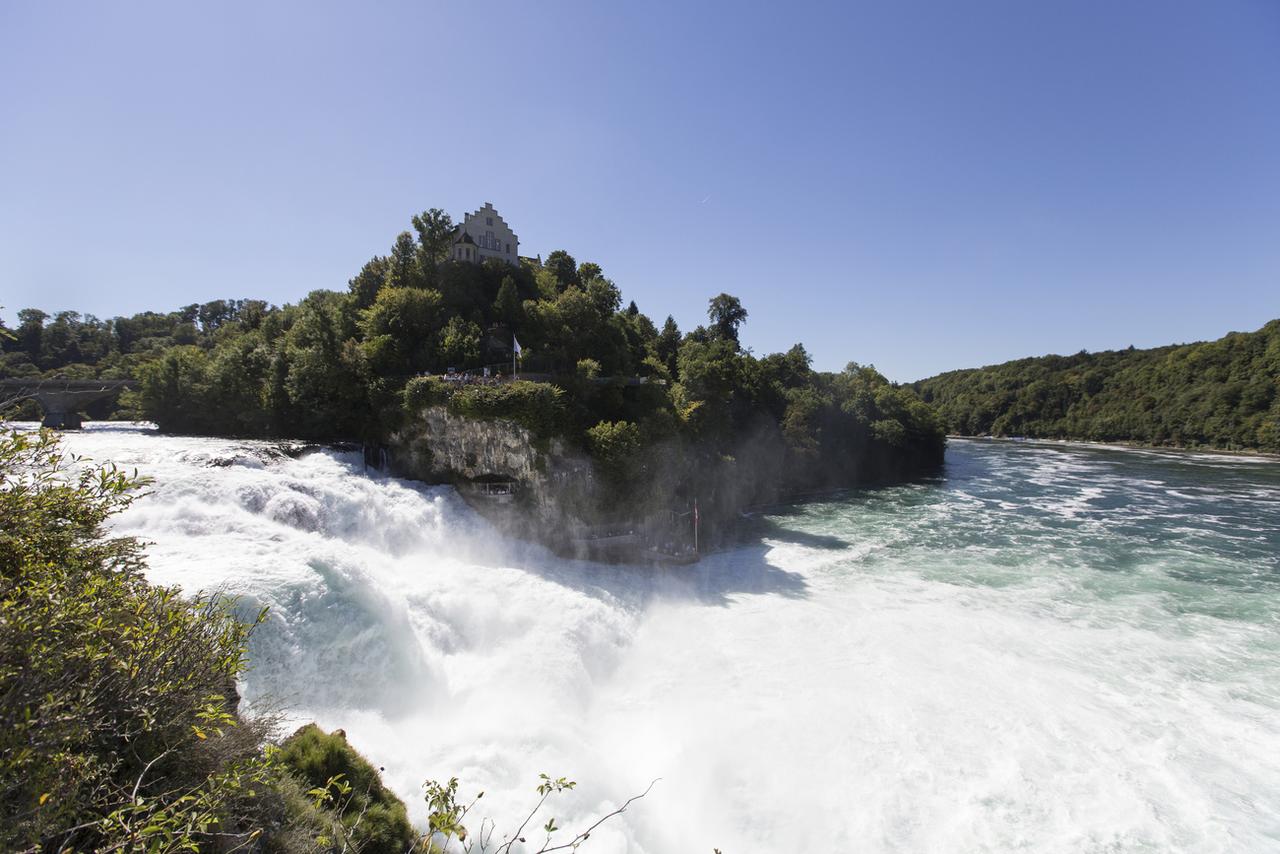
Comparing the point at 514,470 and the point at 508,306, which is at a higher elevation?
the point at 508,306

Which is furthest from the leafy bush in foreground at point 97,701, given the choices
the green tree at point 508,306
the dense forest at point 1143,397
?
the dense forest at point 1143,397

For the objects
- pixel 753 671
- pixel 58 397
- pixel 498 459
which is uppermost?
pixel 58 397

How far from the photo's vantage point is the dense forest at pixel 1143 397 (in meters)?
85.6

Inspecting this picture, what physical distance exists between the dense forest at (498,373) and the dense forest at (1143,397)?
75.8 m

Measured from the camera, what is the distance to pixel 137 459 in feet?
66.4

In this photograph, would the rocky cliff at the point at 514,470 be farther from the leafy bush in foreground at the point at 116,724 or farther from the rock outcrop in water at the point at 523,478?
the leafy bush in foreground at the point at 116,724

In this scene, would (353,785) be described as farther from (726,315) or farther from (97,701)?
(726,315)

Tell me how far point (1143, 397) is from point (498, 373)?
12909 cm

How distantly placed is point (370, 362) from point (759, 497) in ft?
108

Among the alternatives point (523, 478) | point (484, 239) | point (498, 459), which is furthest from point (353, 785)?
point (484, 239)

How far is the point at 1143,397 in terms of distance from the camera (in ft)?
339

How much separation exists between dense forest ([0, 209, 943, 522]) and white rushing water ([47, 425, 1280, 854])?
648 cm

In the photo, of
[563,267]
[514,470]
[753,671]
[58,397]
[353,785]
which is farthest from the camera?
[563,267]

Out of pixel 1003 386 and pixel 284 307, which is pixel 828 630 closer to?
pixel 284 307
